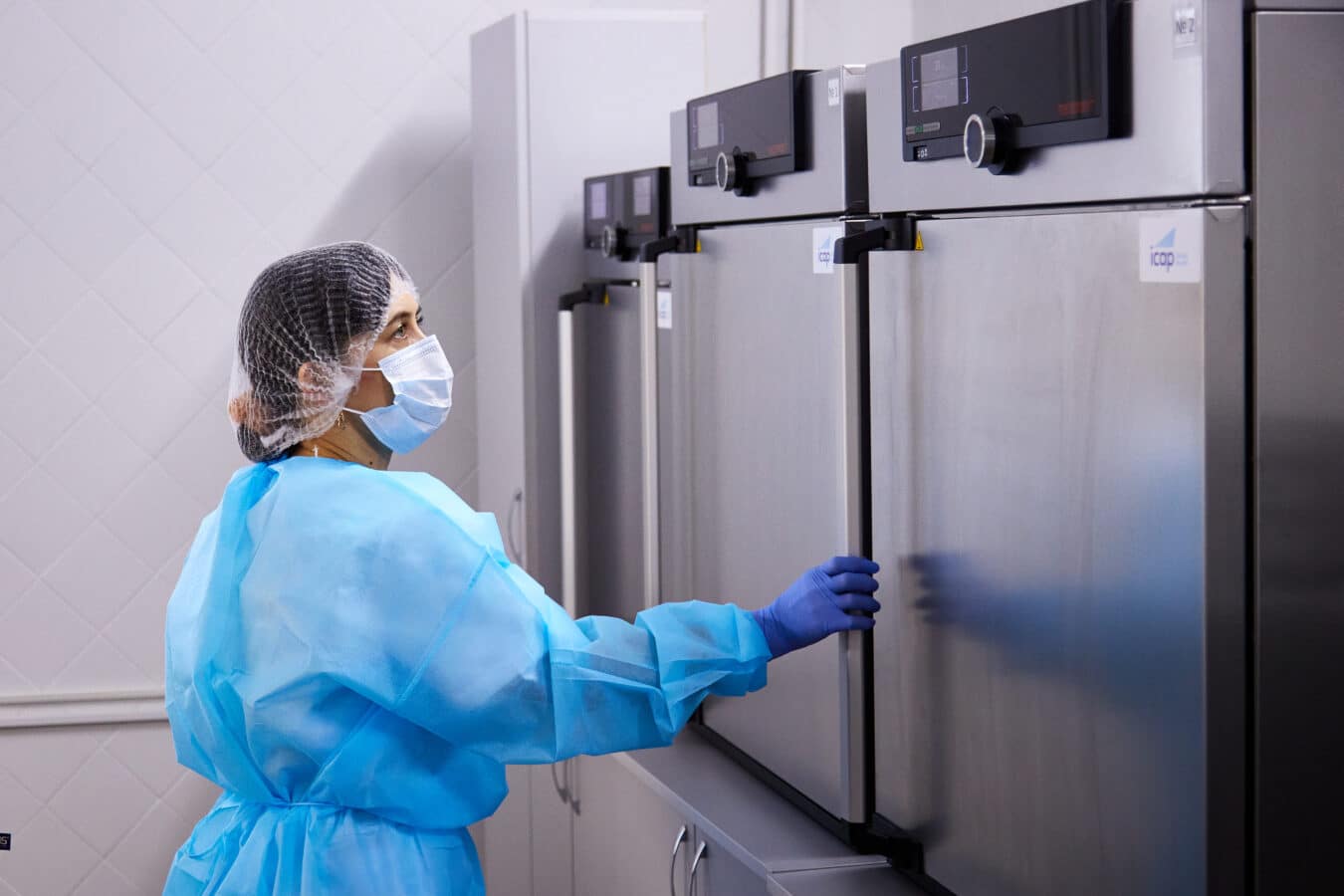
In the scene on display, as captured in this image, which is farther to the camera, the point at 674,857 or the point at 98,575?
the point at 98,575

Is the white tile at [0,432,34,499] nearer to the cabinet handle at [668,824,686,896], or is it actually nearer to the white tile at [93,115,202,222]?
the white tile at [93,115,202,222]

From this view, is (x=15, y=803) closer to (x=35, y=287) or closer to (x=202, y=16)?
(x=35, y=287)

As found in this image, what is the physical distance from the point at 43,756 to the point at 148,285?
93 cm

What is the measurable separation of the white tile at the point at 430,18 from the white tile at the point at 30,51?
609 millimetres

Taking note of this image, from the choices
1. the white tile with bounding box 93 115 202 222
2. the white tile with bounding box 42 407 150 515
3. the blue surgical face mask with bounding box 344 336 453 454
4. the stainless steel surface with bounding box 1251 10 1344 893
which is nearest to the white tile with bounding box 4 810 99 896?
the white tile with bounding box 42 407 150 515

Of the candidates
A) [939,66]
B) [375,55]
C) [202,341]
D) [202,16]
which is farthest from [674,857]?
[202,16]

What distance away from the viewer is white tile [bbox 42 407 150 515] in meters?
2.71

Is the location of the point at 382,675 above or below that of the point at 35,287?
below

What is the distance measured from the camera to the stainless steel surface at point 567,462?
2277mm

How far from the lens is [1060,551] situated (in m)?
1.12

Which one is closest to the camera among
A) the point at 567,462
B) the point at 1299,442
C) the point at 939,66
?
the point at 1299,442

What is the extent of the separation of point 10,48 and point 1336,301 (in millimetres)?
2439

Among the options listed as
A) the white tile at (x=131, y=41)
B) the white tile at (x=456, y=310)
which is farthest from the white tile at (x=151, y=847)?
the white tile at (x=131, y=41)

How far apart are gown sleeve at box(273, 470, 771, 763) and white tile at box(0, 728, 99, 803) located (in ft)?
5.29
